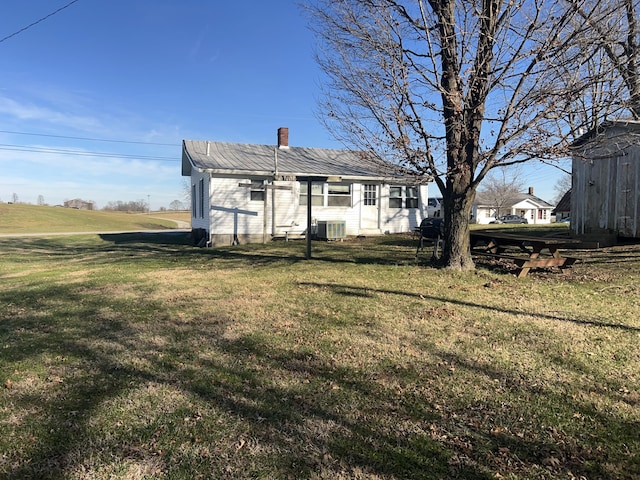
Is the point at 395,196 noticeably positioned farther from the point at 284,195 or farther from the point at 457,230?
the point at 457,230

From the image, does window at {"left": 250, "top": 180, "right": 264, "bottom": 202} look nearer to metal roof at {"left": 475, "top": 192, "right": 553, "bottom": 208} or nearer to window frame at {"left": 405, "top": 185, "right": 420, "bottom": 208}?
window frame at {"left": 405, "top": 185, "right": 420, "bottom": 208}

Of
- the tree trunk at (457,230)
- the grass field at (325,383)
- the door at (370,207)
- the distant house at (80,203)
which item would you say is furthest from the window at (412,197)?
the distant house at (80,203)

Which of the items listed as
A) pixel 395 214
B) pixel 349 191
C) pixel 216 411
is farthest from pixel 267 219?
pixel 216 411

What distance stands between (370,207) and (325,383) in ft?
51.4

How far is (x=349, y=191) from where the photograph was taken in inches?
723

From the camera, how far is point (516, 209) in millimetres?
77000

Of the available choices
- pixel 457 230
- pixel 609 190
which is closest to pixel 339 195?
pixel 609 190

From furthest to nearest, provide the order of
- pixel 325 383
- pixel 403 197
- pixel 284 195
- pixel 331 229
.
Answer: pixel 403 197 → pixel 284 195 → pixel 331 229 → pixel 325 383

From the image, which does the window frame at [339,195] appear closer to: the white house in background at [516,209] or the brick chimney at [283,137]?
the brick chimney at [283,137]

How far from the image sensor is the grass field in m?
2.52

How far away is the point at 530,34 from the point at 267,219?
11493 millimetres

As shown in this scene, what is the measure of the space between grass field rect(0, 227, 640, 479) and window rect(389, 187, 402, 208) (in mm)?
12153

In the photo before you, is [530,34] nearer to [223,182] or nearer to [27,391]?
[27,391]

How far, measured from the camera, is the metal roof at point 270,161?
16422 mm
